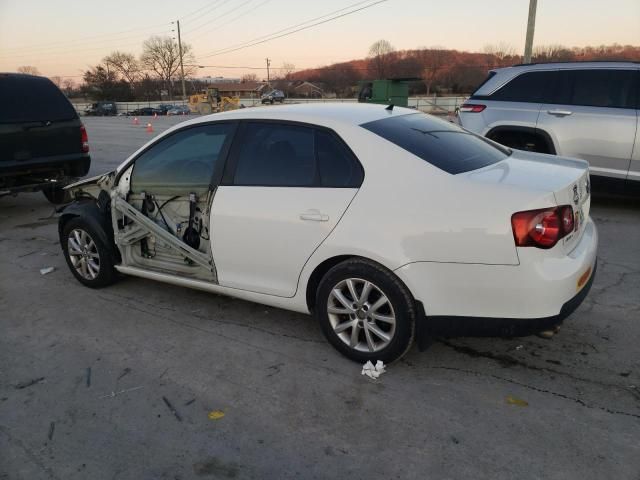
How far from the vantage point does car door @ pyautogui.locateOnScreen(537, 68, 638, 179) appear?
6340 mm

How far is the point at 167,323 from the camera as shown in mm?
4031

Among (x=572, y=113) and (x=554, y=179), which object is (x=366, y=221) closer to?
(x=554, y=179)

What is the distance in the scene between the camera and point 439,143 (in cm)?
336

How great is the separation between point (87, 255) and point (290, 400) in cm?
274

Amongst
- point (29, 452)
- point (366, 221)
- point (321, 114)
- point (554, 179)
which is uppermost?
point (321, 114)

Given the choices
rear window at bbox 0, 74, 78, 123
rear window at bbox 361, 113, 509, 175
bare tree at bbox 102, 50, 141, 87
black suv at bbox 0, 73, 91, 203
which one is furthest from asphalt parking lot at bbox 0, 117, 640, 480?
bare tree at bbox 102, 50, 141, 87

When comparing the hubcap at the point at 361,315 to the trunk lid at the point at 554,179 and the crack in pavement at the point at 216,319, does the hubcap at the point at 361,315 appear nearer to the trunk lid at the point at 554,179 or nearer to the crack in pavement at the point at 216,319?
the crack in pavement at the point at 216,319

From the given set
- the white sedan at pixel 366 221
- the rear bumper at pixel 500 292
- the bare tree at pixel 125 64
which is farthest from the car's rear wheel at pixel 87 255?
the bare tree at pixel 125 64

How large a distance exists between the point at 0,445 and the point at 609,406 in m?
3.26

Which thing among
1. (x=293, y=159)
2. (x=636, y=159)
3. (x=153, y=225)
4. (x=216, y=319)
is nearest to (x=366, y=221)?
(x=293, y=159)

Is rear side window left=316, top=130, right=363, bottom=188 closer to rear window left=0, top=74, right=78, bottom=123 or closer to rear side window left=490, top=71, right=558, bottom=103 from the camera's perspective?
rear side window left=490, top=71, right=558, bottom=103

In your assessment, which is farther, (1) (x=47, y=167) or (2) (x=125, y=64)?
(2) (x=125, y=64)

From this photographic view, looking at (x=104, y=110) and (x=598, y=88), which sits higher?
(x=104, y=110)

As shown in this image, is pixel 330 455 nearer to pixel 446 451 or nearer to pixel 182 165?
pixel 446 451
